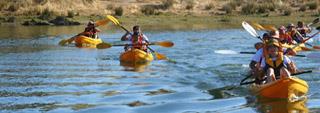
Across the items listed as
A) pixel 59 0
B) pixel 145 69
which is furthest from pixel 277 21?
pixel 145 69

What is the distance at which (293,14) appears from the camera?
4672 cm

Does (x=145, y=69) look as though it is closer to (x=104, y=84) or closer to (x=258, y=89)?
(x=104, y=84)

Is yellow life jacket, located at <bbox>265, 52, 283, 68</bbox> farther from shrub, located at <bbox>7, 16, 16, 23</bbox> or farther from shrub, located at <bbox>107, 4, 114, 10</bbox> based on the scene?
shrub, located at <bbox>107, 4, 114, 10</bbox>

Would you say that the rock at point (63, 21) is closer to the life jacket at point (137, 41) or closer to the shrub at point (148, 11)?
the shrub at point (148, 11)

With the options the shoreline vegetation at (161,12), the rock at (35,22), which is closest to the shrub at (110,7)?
the shoreline vegetation at (161,12)

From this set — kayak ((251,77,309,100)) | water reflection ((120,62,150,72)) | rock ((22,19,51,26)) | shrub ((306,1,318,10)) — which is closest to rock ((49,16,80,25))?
rock ((22,19,51,26))

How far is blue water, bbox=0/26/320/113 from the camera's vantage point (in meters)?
12.3

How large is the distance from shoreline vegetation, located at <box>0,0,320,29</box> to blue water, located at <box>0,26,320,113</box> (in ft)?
53.3

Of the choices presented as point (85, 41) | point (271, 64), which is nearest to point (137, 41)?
point (85, 41)

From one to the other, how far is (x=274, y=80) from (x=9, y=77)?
745 centimetres

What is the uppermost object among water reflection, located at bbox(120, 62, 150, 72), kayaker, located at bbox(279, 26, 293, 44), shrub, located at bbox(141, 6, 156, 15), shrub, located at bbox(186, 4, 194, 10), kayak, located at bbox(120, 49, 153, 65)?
shrub, located at bbox(186, 4, 194, 10)

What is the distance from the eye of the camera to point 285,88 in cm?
1238

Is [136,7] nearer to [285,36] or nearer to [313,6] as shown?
[313,6]

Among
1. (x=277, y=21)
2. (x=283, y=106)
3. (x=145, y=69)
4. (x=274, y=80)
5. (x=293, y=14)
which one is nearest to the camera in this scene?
(x=283, y=106)
